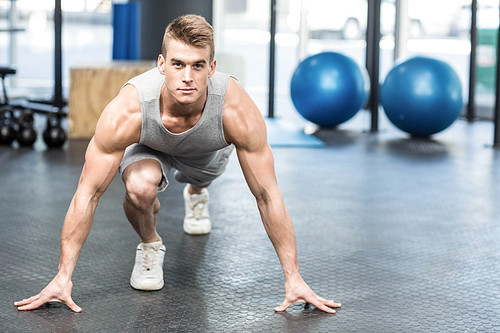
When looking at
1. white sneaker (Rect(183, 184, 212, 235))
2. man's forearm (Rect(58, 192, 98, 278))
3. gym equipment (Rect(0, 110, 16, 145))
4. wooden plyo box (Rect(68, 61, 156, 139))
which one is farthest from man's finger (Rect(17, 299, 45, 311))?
wooden plyo box (Rect(68, 61, 156, 139))

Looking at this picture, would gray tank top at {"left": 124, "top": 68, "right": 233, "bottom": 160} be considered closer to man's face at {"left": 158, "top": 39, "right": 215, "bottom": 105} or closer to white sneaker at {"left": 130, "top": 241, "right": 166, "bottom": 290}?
man's face at {"left": 158, "top": 39, "right": 215, "bottom": 105}

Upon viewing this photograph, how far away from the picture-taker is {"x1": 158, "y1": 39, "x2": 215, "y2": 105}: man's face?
5.92 feet

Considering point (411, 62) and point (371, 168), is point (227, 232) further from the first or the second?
point (411, 62)

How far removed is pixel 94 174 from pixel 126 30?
3958 millimetres

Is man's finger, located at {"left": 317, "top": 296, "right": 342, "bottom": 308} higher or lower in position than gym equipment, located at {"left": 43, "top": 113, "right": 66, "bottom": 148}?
lower

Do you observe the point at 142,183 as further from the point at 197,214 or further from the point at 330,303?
the point at 197,214

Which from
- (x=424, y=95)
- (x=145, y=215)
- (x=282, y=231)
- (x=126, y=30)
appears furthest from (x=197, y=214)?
(x=126, y=30)

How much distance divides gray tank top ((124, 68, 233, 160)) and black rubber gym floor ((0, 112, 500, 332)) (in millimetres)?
453

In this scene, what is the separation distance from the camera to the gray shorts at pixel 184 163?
7.13 ft

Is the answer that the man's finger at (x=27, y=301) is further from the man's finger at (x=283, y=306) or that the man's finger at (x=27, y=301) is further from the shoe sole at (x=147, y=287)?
the man's finger at (x=283, y=306)

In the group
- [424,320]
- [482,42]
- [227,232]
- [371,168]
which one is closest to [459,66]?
[482,42]

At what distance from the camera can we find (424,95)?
5293 mm

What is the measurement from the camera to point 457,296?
7.13 ft

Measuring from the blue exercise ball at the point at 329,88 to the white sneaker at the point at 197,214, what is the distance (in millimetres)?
3078
